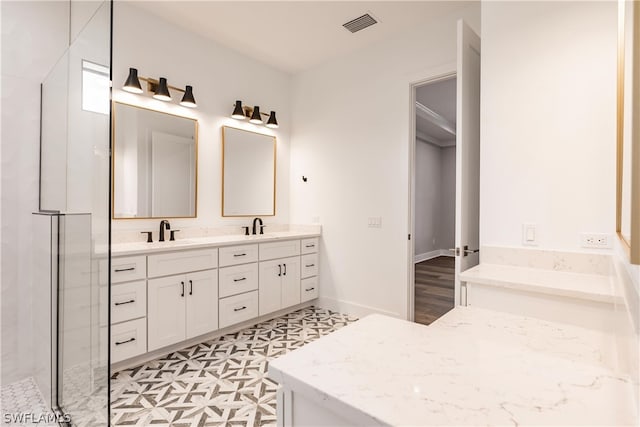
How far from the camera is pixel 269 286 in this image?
125 inches

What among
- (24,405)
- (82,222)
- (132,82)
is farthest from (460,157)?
(24,405)

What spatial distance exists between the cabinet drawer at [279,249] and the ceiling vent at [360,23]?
217 cm

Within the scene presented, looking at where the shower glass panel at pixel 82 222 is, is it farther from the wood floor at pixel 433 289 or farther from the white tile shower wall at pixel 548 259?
the wood floor at pixel 433 289

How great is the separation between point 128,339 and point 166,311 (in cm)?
30

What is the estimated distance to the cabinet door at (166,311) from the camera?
235 cm

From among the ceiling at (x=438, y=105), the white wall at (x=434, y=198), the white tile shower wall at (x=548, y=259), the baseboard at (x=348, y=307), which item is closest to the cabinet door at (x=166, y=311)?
the baseboard at (x=348, y=307)

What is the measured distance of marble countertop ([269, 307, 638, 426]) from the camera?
52cm

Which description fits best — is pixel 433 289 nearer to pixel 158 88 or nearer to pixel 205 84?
pixel 205 84

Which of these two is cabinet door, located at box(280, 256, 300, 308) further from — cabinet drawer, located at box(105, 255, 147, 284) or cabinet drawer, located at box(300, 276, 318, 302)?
cabinet drawer, located at box(105, 255, 147, 284)

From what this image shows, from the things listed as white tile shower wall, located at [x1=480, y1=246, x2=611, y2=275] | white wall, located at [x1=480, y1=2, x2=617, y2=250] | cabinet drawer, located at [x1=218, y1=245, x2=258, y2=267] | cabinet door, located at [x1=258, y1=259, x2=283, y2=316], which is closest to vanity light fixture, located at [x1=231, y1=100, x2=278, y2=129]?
cabinet drawer, located at [x1=218, y1=245, x2=258, y2=267]

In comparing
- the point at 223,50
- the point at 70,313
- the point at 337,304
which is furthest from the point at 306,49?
the point at 70,313

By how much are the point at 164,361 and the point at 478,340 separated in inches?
94.6

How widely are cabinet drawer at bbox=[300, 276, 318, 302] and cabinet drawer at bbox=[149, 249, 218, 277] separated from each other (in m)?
1.13

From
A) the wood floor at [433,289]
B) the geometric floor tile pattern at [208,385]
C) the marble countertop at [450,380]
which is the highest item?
the marble countertop at [450,380]
